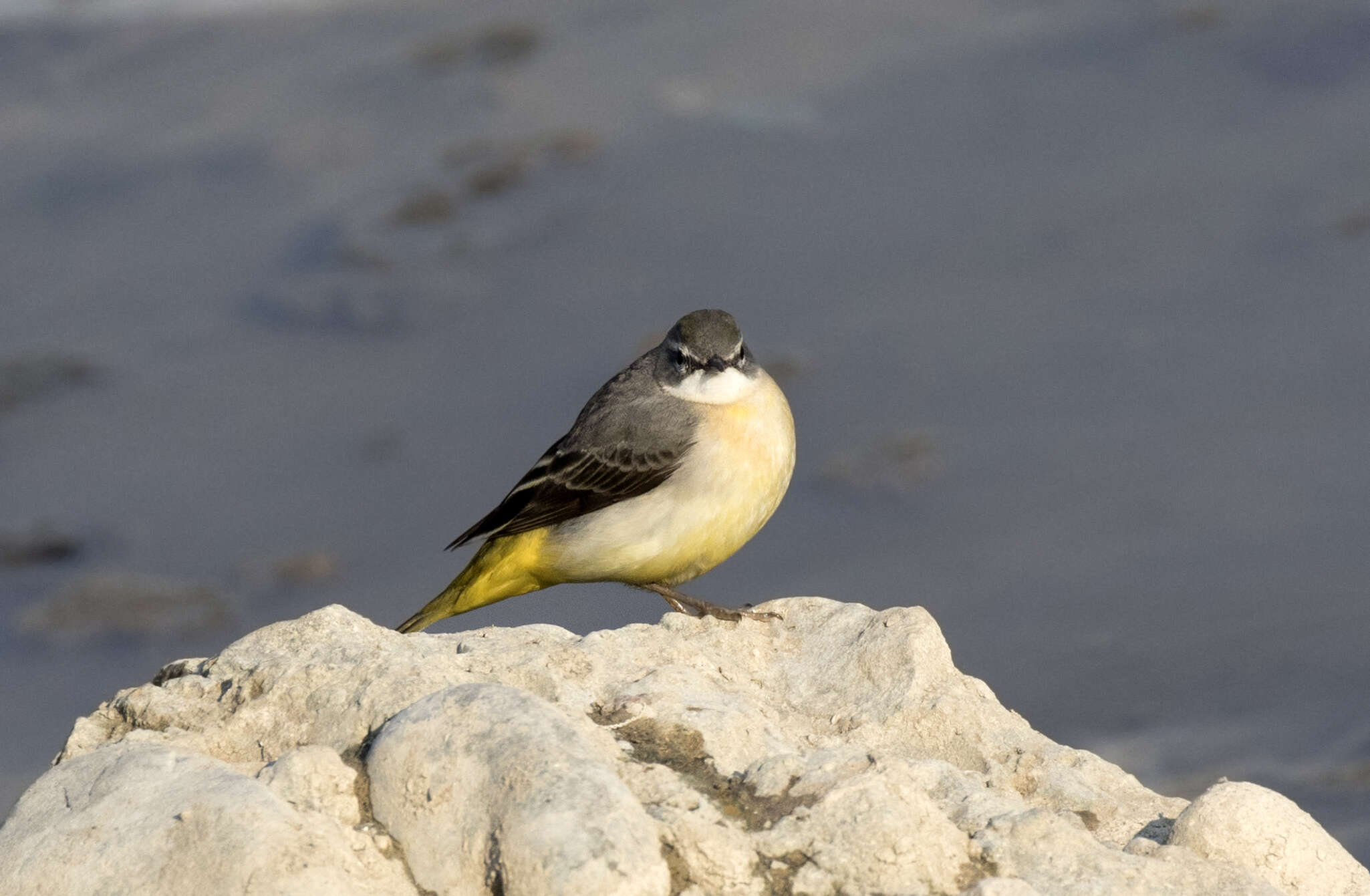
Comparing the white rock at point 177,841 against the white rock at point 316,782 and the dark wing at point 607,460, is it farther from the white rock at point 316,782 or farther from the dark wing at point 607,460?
the dark wing at point 607,460

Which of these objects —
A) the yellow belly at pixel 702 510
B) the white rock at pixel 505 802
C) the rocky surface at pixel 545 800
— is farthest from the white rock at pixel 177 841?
the yellow belly at pixel 702 510

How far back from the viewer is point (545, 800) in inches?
167

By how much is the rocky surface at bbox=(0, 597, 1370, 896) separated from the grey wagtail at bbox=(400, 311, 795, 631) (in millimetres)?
2224

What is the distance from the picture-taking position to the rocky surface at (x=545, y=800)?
4254 mm

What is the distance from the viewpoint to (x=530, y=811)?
4.22m

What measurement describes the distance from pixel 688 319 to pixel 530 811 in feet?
14.6

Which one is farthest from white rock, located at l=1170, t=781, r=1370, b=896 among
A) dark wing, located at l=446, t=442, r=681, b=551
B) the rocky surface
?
dark wing, located at l=446, t=442, r=681, b=551

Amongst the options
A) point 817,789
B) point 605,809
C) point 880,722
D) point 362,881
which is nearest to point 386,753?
point 362,881

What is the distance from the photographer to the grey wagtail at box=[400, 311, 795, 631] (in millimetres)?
8156

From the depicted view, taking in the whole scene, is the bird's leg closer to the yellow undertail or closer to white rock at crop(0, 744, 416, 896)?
the yellow undertail

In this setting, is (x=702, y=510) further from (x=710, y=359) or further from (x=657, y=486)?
(x=710, y=359)

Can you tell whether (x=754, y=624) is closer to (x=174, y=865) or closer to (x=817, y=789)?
(x=817, y=789)

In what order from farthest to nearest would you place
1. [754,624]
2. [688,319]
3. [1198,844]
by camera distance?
[688,319], [754,624], [1198,844]

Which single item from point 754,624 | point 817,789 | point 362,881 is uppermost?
point 754,624
